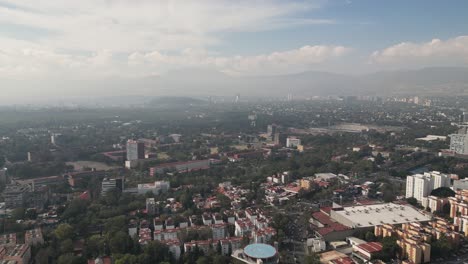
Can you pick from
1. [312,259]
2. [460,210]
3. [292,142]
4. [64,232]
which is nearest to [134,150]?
[292,142]

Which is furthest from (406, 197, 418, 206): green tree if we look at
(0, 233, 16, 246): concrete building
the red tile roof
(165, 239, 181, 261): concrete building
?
(0, 233, 16, 246): concrete building

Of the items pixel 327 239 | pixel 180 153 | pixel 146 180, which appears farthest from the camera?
pixel 180 153

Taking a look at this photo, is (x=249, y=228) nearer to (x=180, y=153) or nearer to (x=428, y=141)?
(x=180, y=153)

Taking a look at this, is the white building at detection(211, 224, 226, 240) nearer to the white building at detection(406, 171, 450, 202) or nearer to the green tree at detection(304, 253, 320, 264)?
the green tree at detection(304, 253, 320, 264)

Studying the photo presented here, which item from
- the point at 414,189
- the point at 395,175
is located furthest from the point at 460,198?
the point at 395,175

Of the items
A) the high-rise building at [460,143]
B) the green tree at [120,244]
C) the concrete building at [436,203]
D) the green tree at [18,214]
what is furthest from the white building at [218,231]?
the high-rise building at [460,143]

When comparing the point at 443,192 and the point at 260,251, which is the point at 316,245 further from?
the point at 443,192
